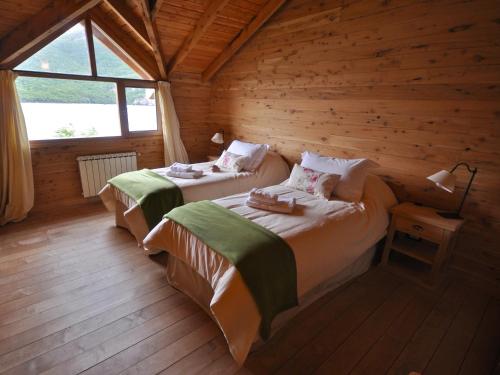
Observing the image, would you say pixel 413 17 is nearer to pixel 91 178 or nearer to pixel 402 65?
pixel 402 65

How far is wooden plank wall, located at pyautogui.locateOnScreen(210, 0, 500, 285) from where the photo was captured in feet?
6.70

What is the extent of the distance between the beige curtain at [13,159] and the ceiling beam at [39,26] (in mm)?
246

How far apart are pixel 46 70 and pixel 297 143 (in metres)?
3.20

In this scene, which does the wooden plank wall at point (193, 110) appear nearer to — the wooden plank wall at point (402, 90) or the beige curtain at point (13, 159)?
the wooden plank wall at point (402, 90)

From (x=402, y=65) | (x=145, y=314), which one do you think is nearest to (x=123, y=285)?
(x=145, y=314)

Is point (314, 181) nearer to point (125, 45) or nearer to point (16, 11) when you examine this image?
point (125, 45)

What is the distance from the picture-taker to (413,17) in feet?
7.47

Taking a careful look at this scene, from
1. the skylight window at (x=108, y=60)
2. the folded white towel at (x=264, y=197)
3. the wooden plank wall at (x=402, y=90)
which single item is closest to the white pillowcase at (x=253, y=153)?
the wooden plank wall at (x=402, y=90)

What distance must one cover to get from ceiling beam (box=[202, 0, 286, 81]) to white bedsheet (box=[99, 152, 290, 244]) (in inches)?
65.8

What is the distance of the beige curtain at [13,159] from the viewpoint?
290 centimetres

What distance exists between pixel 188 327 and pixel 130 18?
357 centimetres

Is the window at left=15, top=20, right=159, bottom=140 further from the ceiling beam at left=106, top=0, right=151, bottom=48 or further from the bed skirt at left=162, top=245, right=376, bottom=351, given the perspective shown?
the bed skirt at left=162, top=245, right=376, bottom=351

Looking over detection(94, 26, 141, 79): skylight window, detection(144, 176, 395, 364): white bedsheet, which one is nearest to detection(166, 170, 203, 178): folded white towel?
detection(144, 176, 395, 364): white bedsheet

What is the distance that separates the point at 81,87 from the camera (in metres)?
3.47
